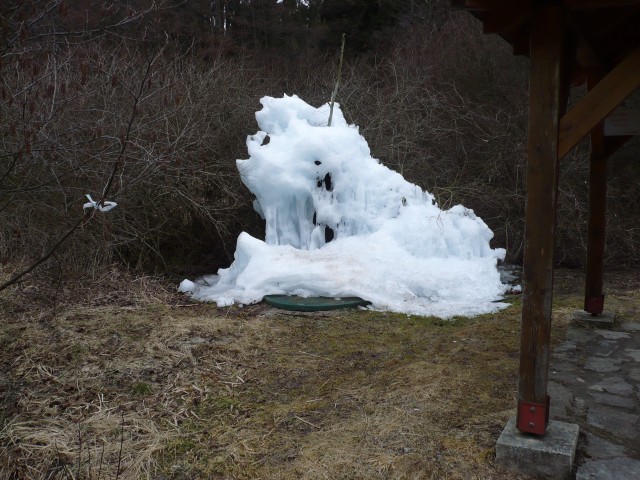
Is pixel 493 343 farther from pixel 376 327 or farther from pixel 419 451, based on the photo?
pixel 419 451

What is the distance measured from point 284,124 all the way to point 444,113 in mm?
4784

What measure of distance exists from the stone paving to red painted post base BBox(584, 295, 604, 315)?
0.20 m

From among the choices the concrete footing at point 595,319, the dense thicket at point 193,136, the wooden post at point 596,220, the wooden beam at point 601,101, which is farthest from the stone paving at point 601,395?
the dense thicket at point 193,136

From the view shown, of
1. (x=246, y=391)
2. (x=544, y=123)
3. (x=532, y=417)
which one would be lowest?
(x=246, y=391)

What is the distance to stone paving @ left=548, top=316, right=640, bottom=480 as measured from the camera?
9.82 ft

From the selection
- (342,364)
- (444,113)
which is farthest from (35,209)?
(444,113)

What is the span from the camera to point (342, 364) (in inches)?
186

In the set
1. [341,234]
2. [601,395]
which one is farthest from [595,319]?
[341,234]

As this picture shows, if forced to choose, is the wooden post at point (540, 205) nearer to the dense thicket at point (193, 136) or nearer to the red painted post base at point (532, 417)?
the red painted post base at point (532, 417)

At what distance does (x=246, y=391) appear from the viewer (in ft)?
13.8

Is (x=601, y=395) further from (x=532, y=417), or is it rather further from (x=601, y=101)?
(x=601, y=101)

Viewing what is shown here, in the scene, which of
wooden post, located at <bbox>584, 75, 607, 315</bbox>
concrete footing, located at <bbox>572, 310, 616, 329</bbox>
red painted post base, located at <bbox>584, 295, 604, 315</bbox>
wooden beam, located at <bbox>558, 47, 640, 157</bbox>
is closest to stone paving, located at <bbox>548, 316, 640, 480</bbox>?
concrete footing, located at <bbox>572, 310, 616, 329</bbox>

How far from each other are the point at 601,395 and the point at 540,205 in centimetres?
170

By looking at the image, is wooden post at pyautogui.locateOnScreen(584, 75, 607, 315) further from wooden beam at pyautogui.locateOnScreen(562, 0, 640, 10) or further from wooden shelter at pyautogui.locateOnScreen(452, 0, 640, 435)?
wooden beam at pyautogui.locateOnScreen(562, 0, 640, 10)
